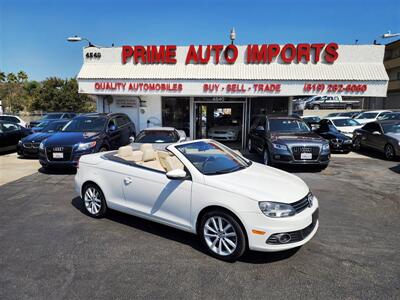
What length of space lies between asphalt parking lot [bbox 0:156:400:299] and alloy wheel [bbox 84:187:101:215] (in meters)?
0.17

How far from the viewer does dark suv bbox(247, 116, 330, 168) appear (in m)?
8.54

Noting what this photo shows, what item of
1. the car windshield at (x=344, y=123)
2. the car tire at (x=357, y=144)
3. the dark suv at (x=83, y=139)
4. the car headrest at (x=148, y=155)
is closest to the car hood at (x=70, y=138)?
the dark suv at (x=83, y=139)

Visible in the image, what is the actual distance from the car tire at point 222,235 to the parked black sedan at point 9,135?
11893mm

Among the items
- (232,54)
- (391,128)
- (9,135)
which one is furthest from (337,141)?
(9,135)

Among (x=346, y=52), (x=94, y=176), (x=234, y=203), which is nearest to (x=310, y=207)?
(x=234, y=203)

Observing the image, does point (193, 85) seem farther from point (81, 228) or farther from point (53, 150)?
point (81, 228)

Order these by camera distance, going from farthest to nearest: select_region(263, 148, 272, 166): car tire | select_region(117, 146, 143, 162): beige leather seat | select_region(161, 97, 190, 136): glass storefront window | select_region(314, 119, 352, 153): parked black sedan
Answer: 1. select_region(161, 97, 190, 136): glass storefront window
2. select_region(314, 119, 352, 153): parked black sedan
3. select_region(263, 148, 272, 166): car tire
4. select_region(117, 146, 143, 162): beige leather seat

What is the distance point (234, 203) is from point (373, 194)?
482cm

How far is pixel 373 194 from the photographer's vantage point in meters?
6.68

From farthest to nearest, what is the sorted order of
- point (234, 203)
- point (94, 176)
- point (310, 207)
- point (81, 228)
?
point (94, 176) → point (81, 228) → point (310, 207) → point (234, 203)

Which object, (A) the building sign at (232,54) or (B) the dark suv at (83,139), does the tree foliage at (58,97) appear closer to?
(A) the building sign at (232,54)

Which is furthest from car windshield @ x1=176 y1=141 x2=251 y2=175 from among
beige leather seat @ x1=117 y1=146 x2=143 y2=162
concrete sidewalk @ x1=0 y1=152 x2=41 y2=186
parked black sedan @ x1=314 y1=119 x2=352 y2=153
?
parked black sedan @ x1=314 y1=119 x2=352 y2=153

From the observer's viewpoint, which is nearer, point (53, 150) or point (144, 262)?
point (144, 262)

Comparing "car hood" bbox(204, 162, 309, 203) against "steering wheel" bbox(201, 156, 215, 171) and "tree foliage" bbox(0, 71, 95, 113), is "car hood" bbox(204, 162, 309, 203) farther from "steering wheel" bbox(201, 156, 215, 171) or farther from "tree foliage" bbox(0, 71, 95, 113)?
"tree foliage" bbox(0, 71, 95, 113)
